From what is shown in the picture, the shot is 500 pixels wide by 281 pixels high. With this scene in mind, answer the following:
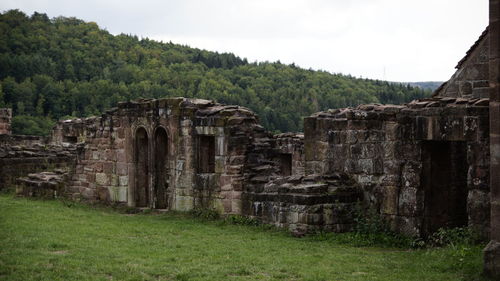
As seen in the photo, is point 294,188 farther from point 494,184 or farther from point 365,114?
point 494,184

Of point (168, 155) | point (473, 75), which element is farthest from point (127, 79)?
point (473, 75)

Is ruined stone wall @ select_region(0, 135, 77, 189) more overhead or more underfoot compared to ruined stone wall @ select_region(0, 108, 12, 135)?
Result: more underfoot

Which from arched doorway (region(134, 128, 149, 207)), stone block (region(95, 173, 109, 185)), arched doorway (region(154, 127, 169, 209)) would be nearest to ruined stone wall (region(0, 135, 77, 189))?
stone block (region(95, 173, 109, 185))

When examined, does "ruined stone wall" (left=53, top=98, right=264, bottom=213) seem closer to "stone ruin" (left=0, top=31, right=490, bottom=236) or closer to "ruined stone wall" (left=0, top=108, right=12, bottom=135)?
"stone ruin" (left=0, top=31, right=490, bottom=236)

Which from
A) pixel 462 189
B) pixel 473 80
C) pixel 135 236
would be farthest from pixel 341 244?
pixel 473 80

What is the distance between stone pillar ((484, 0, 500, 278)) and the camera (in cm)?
1027

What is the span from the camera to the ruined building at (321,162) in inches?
513

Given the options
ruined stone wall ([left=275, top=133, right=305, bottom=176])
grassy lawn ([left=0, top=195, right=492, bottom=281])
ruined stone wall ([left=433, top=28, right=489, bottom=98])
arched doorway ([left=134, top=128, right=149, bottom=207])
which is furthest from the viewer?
ruined stone wall ([left=275, top=133, right=305, bottom=176])

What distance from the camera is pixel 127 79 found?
72000 millimetres

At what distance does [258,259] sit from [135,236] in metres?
3.93

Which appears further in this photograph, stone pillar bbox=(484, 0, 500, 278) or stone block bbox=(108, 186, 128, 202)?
stone block bbox=(108, 186, 128, 202)

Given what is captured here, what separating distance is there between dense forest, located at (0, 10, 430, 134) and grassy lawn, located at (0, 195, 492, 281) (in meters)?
41.1

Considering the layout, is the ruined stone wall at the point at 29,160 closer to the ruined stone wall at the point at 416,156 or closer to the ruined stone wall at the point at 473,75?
the ruined stone wall at the point at 473,75

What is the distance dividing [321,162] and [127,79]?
188 feet
